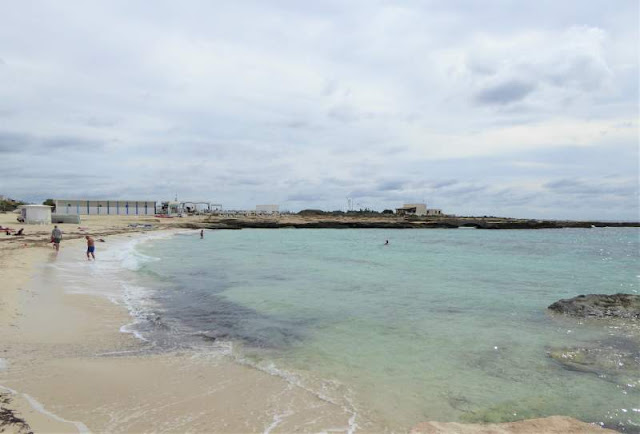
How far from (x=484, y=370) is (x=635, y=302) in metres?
7.70

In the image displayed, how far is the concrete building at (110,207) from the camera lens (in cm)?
8219

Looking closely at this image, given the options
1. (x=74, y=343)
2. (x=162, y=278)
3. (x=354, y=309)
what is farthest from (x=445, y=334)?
(x=162, y=278)

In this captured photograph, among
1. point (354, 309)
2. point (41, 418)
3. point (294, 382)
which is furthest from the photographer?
point (354, 309)

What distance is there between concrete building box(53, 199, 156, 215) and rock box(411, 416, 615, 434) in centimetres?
8895

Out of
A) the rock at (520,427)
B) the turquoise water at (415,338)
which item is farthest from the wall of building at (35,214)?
the rock at (520,427)

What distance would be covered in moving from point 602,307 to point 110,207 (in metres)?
96.5

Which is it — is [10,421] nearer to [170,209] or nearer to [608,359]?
[608,359]

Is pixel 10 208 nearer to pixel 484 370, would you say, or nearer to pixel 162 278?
pixel 162 278

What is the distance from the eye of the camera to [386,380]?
699 cm

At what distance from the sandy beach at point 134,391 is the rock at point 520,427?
13 mm

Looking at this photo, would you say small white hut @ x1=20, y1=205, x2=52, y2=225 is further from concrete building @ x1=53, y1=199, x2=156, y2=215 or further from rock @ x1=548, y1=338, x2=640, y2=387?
rock @ x1=548, y1=338, x2=640, y2=387

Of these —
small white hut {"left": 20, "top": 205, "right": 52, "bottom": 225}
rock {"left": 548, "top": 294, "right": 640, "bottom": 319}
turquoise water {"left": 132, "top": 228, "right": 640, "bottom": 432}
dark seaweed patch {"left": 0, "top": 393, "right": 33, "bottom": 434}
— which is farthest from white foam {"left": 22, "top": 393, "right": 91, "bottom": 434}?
small white hut {"left": 20, "top": 205, "right": 52, "bottom": 225}

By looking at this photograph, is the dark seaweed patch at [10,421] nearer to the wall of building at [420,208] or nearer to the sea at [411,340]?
the sea at [411,340]

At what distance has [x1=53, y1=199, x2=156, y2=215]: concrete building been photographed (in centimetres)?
8219
